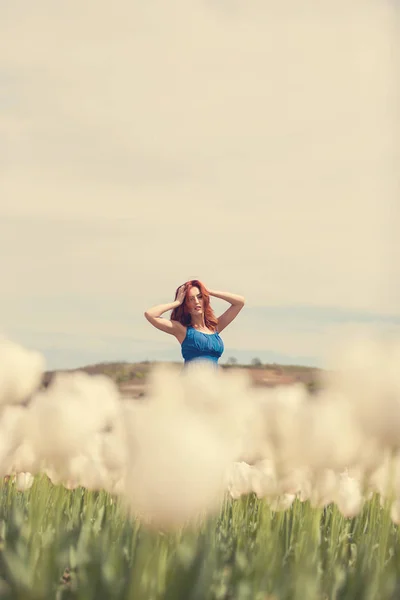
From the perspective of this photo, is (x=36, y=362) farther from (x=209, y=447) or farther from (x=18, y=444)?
(x=209, y=447)

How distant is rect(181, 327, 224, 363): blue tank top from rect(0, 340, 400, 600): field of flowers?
444 centimetres

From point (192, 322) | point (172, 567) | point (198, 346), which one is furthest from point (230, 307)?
point (172, 567)

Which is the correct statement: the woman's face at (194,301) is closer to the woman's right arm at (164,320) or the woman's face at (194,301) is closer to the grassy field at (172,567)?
the woman's right arm at (164,320)

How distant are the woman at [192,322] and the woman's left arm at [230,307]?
16.3 inches

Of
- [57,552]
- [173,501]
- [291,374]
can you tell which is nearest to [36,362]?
[57,552]

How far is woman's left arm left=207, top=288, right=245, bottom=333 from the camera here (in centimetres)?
1003

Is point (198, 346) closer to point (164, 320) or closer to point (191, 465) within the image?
point (164, 320)

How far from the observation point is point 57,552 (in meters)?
3.33

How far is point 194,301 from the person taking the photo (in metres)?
9.27

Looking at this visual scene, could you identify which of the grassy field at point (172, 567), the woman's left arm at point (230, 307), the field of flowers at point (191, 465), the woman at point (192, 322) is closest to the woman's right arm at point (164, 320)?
the woman at point (192, 322)

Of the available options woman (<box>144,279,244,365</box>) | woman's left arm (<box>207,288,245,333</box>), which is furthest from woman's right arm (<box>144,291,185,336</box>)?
woman's left arm (<box>207,288,245,333</box>)

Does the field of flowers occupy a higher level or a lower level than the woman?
lower

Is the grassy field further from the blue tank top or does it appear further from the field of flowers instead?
the blue tank top

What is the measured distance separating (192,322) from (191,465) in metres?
7.08
